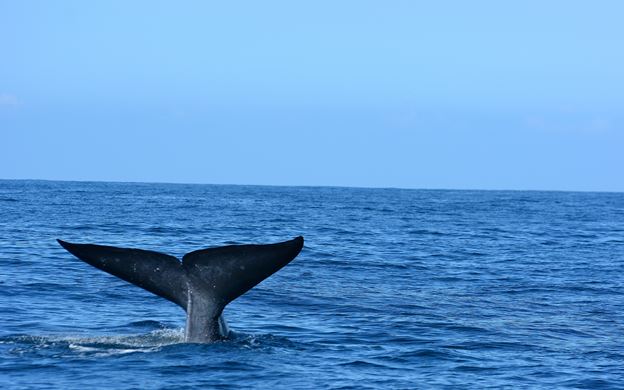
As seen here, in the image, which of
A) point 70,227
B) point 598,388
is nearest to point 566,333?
point 598,388

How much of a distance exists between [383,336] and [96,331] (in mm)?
3700

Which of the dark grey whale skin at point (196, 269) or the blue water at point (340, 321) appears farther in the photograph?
the blue water at point (340, 321)

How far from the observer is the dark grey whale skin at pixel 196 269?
35.3 ft

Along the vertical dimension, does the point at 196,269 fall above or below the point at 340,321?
above

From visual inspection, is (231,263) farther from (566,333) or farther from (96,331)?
(566,333)

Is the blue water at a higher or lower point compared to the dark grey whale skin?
lower

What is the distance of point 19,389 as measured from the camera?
34.8 feet

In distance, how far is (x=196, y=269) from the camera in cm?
1120

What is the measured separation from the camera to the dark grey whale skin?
35.3ft

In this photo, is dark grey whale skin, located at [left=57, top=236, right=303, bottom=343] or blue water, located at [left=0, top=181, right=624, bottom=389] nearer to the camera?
dark grey whale skin, located at [left=57, top=236, right=303, bottom=343]

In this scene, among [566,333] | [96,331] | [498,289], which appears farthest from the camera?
[498,289]

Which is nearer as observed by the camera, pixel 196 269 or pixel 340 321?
pixel 196 269

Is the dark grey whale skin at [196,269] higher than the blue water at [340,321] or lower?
higher

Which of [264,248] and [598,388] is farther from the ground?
[264,248]
